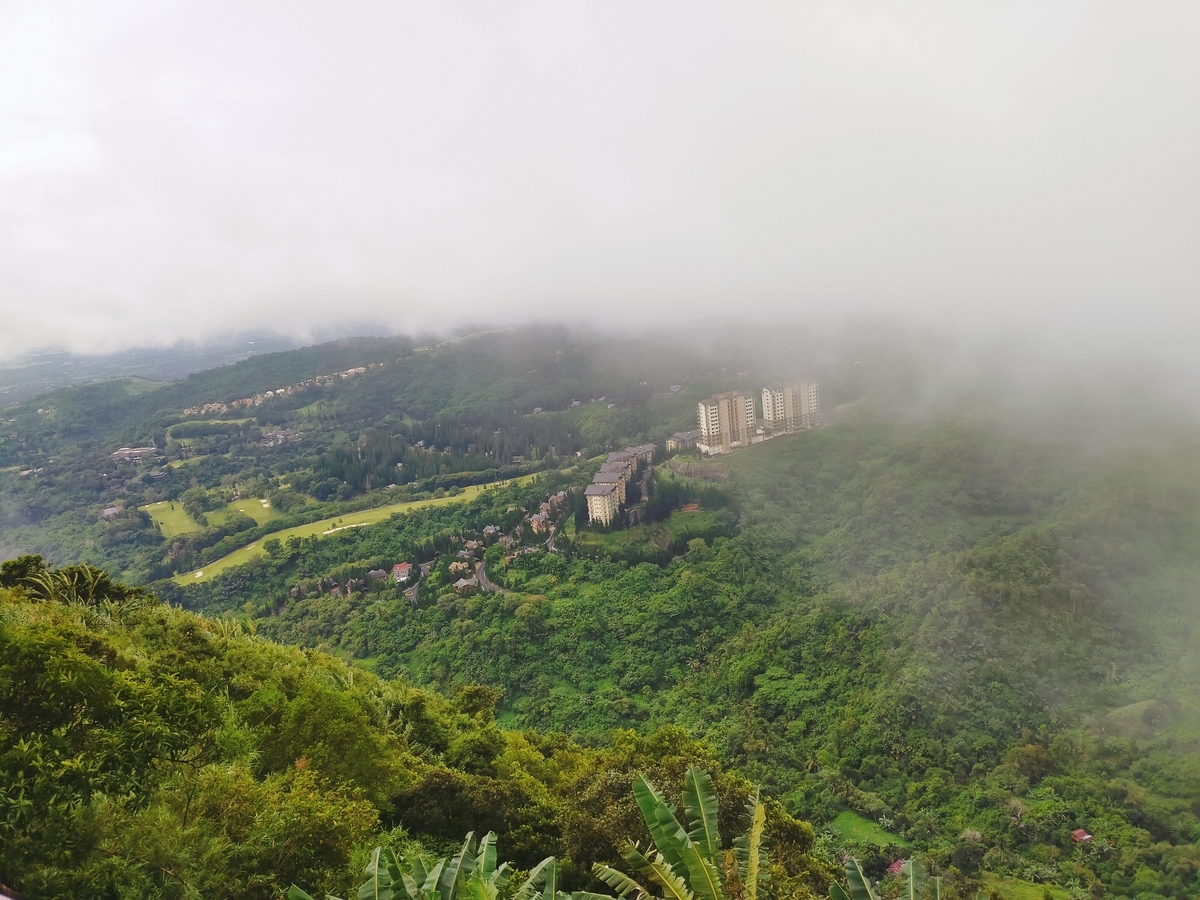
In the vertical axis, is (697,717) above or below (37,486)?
below

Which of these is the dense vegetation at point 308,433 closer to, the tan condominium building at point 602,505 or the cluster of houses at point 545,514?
the cluster of houses at point 545,514

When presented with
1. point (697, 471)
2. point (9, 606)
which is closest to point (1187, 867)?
point (9, 606)

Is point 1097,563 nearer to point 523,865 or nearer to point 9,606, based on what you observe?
point 523,865

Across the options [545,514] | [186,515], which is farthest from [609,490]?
[186,515]

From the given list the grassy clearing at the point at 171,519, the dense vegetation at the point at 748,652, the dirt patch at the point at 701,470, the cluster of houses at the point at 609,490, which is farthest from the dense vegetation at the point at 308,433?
the dirt patch at the point at 701,470

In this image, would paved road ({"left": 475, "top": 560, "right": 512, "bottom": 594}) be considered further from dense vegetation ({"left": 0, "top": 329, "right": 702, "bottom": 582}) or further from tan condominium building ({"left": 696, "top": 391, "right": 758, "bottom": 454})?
tan condominium building ({"left": 696, "top": 391, "right": 758, "bottom": 454})

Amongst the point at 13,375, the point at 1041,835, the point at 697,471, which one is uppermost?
the point at 13,375
